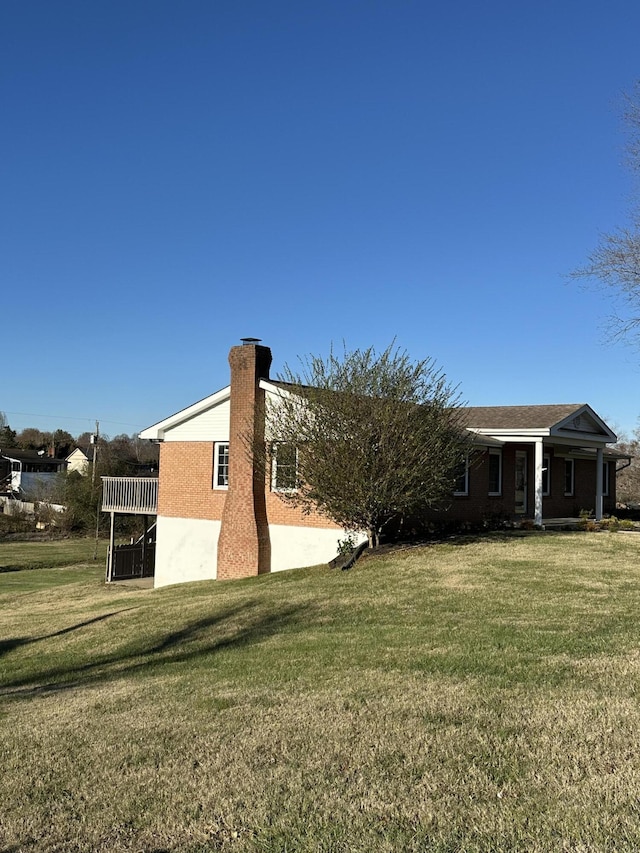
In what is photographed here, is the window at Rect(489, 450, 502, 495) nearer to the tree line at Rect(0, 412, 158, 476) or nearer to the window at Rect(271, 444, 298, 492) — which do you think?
the window at Rect(271, 444, 298, 492)

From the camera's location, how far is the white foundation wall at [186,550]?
23688 millimetres

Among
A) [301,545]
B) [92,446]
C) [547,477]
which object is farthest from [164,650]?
[92,446]

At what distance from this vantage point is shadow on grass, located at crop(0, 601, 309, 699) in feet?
33.3

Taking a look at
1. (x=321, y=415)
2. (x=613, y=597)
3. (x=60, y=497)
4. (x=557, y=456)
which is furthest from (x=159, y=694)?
(x=60, y=497)

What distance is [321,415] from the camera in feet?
58.2

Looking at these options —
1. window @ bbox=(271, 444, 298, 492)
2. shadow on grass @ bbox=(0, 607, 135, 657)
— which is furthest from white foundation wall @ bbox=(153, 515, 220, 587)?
shadow on grass @ bbox=(0, 607, 135, 657)

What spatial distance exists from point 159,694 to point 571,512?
78.4 ft

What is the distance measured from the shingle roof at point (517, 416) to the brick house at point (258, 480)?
4cm

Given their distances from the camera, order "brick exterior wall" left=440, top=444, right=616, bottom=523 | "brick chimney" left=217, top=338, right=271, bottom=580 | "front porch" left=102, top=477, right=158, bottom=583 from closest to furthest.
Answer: "brick chimney" left=217, top=338, right=271, bottom=580
"brick exterior wall" left=440, top=444, right=616, bottom=523
"front porch" left=102, top=477, right=158, bottom=583

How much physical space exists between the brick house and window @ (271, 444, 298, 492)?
78 mm

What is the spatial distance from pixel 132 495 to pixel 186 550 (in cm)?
507

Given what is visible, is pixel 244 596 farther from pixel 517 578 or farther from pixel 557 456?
pixel 557 456

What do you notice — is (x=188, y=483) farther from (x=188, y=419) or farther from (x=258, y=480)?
(x=258, y=480)

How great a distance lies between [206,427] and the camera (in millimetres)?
24109
